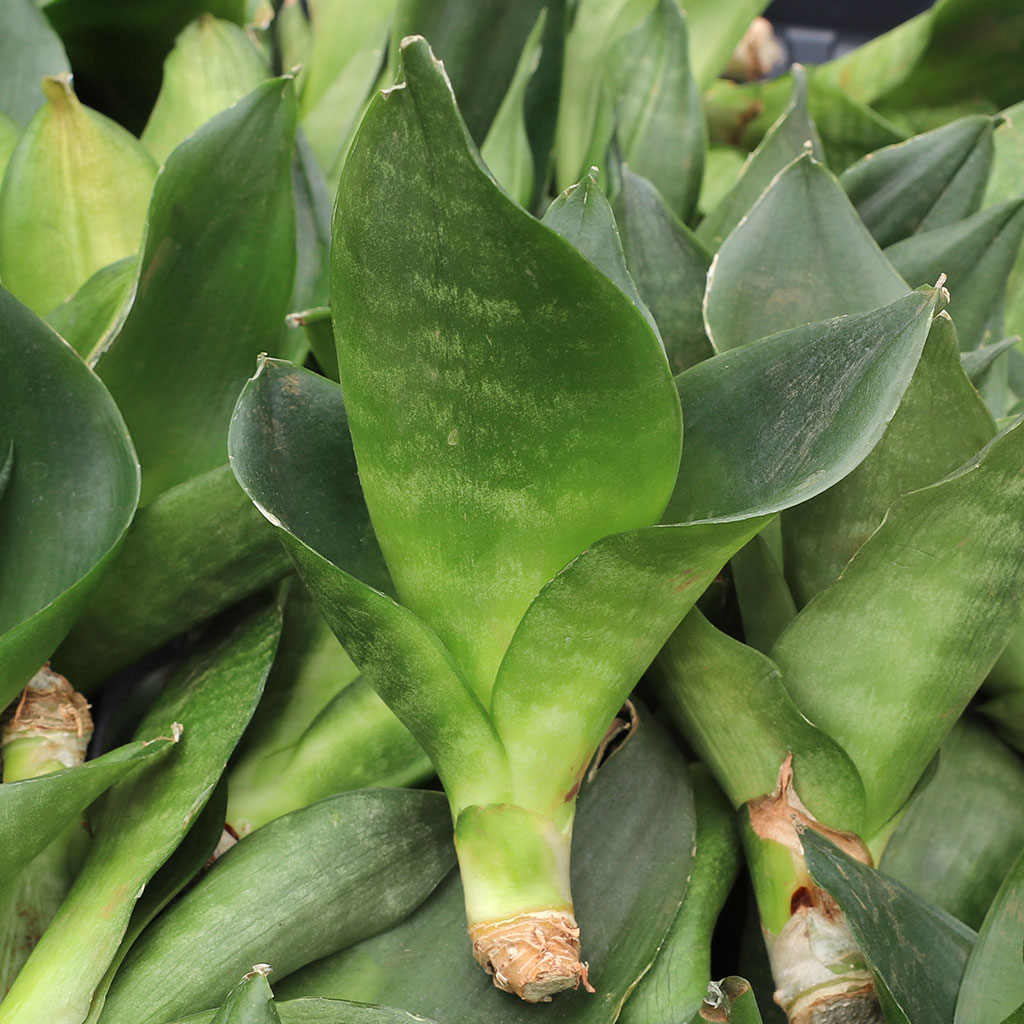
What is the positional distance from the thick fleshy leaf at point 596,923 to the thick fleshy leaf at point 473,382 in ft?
0.29

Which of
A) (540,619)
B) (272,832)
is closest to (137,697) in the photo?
(272,832)

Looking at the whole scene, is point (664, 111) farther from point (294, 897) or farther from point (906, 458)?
point (294, 897)

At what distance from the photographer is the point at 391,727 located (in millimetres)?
415

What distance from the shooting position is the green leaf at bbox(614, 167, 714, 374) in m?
0.47

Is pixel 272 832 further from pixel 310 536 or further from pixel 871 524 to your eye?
pixel 871 524

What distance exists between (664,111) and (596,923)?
18.0 inches

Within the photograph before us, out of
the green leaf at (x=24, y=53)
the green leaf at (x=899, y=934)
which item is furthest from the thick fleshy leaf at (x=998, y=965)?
the green leaf at (x=24, y=53)

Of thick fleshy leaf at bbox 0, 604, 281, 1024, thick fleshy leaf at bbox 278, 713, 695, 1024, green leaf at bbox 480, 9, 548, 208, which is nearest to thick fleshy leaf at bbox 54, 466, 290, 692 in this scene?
thick fleshy leaf at bbox 0, 604, 281, 1024

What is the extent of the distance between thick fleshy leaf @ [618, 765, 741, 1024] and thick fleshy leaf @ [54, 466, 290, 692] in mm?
186

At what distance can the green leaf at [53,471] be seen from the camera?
0.38 m

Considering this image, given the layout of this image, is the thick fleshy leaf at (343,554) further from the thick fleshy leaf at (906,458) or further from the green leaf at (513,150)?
the green leaf at (513,150)

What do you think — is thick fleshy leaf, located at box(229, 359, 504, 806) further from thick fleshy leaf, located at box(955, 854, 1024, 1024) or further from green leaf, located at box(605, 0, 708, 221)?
green leaf, located at box(605, 0, 708, 221)

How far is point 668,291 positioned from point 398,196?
0.22 metres

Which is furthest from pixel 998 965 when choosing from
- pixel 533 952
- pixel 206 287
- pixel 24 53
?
pixel 24 53
